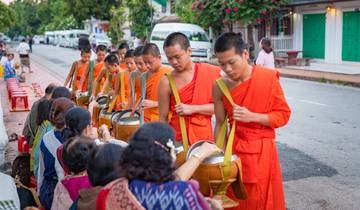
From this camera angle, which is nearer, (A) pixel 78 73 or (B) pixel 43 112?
(B) pixel 43 112

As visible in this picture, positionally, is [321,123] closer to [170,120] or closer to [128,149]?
[170,120]

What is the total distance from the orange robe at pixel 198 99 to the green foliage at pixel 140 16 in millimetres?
33480

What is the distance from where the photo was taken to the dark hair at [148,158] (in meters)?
2.25

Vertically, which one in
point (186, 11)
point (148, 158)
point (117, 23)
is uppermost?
point (186, 11)

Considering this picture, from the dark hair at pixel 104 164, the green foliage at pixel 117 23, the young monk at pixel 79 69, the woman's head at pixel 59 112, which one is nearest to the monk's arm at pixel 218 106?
the dark hair at pixel 104 164

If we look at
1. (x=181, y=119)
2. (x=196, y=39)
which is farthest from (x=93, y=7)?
(x=181, y=119)

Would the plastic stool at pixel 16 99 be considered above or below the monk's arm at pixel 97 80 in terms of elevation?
below

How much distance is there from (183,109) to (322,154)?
4.14 metres

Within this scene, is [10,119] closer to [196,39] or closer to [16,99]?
[16,99]

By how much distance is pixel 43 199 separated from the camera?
4.11m

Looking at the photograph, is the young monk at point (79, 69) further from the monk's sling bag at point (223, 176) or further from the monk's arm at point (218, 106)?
the monk's sling bag at point (223, 176)

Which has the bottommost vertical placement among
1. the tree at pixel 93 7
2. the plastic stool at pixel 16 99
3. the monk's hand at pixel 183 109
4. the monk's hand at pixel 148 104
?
the plastic stool at pixel 16 99

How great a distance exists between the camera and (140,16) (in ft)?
125

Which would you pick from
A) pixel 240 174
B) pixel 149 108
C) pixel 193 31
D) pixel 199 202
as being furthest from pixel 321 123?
pixel 193 31
